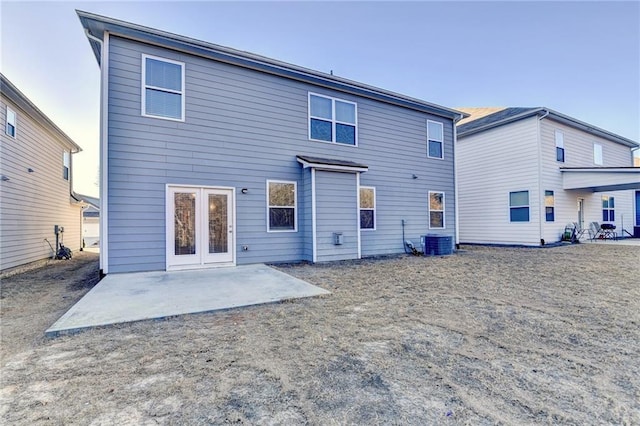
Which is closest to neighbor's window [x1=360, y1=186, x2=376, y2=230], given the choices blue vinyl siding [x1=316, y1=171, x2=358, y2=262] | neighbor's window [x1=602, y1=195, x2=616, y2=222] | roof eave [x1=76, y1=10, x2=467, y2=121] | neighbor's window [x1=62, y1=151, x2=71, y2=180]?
blue vinyl siding [x1=316, y1=171, x2=358, y2=262]

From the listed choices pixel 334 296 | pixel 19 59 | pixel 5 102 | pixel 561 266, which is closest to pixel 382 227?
pixel 561 266

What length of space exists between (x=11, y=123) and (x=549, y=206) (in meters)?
18.7

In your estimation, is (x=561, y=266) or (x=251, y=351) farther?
(x=561, y=266)

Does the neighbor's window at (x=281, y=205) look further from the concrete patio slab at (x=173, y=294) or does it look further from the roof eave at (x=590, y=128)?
the roof eave at (x=590, y=128)

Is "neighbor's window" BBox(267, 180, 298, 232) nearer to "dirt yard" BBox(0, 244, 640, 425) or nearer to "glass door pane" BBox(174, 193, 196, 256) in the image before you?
"glass door pane" BBox(174, 193, 196, 256)

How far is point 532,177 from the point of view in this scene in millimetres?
11758

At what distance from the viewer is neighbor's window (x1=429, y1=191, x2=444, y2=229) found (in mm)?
10914

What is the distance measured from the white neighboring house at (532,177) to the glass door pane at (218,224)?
1147 cm

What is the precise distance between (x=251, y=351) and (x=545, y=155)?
1398 cm

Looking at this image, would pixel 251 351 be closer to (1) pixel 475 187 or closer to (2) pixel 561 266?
(2) pixel 561 266

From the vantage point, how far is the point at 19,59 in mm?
8656

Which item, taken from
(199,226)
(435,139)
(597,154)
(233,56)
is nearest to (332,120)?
(233,56)

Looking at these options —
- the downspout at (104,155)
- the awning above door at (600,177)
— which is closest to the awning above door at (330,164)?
the downspout at (104,155)

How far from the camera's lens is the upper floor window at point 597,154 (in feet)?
48.2
